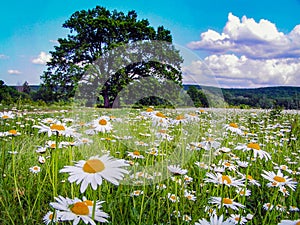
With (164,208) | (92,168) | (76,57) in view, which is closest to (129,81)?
(164,208)

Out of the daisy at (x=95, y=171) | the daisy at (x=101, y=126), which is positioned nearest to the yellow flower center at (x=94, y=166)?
the daisy at (x=95, y=171)

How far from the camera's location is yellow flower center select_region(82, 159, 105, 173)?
67 centimetres

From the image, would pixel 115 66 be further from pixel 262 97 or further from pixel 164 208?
pixel 262 97

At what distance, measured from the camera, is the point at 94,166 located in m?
0.69

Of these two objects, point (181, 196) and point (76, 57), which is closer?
point (181, 196)

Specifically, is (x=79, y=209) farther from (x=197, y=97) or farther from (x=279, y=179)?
(x=197, y=97)

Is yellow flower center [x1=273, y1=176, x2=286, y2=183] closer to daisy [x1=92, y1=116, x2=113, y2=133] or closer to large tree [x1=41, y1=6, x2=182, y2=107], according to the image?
daisy [x1=92, y1=116, x2=113, y2=133]

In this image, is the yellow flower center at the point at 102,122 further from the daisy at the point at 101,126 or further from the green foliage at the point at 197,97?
the green foliage at the point at 197,97

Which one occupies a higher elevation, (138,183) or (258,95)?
(258,95)

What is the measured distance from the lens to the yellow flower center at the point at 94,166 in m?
0.67

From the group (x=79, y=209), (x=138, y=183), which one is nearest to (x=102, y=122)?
(x=138, y=183)

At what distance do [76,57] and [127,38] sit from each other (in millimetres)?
2827

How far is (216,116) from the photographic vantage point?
2975 millimetres

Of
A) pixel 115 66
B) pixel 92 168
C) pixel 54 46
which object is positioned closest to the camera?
pixel 92 168
